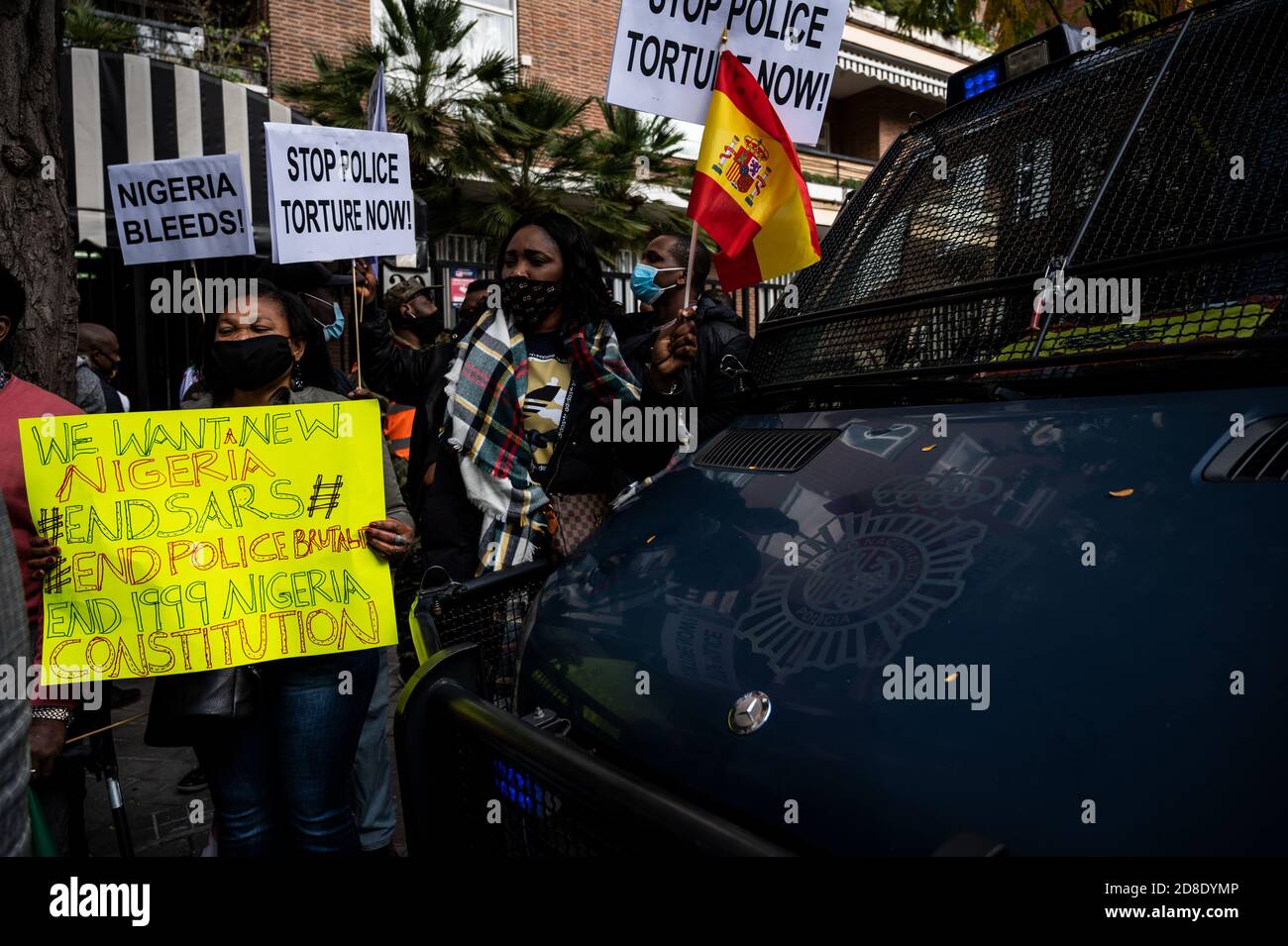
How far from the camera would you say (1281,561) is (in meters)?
1.32

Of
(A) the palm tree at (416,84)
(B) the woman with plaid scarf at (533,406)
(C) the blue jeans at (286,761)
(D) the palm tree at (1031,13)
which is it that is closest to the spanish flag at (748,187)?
(B) the woman with plaid scarf at (533,406)

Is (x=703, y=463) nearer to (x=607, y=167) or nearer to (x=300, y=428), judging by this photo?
(x=300, y=428)

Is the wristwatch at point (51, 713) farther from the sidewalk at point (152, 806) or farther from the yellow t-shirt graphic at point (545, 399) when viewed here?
the yellow t-shirt graphic at point (545, 399)

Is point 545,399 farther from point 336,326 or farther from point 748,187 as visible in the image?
point 336,326

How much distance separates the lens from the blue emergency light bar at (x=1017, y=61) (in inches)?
103

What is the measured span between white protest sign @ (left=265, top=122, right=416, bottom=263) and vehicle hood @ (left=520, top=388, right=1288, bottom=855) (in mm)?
3927

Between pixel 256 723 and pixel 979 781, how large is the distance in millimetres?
1926

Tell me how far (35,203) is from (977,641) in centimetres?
345

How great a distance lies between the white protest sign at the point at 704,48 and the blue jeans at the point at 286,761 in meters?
2.06

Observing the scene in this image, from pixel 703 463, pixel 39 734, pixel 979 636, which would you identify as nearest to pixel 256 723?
pixel 39 734

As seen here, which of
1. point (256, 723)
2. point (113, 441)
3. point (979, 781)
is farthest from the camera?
point (256, 723)

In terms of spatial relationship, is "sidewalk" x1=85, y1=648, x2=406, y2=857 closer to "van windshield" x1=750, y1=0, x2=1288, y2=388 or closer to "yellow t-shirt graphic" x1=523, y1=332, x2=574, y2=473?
"yellow t-shirt graphic" x1=523, y1=332, x2=574, y2=473

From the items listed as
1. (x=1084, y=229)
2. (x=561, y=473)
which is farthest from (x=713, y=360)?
(x=1084, y=229)

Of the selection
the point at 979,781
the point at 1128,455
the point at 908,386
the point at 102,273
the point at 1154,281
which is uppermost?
the point at 102,273
